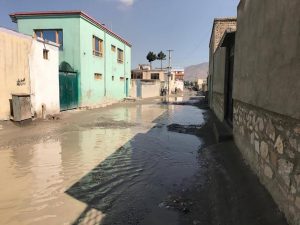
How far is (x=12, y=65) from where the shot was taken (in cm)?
1299

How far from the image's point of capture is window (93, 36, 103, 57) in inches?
950

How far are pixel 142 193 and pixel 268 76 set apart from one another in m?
3.19

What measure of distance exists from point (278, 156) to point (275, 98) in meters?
0.77

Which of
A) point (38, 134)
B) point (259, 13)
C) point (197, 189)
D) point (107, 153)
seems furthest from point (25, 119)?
point (259, 13)

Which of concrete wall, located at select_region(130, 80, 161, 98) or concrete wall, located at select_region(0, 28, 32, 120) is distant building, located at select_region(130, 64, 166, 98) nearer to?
concrete wall, located at select_region(130, 80, 161, 98)

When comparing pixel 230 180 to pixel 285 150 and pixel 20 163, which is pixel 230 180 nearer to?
pixel 285 150

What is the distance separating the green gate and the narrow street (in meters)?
8.72

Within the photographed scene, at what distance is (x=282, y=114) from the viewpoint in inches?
135

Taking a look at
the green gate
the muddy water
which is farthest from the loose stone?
the green gate

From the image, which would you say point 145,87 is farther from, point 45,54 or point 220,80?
point 220,80

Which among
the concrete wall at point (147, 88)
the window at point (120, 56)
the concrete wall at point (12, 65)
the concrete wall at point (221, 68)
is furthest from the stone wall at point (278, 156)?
the concrete wall at point (147, 88)

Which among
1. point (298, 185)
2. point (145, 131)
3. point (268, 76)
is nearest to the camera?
point (298, 185)

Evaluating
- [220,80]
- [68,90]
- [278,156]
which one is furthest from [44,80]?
[278,156]

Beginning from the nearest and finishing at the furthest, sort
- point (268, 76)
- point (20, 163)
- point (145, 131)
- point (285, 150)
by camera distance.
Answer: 1. point (285, 150)
2. point (268, 76)
3. point (20, 163)
4. point (145, 131)
